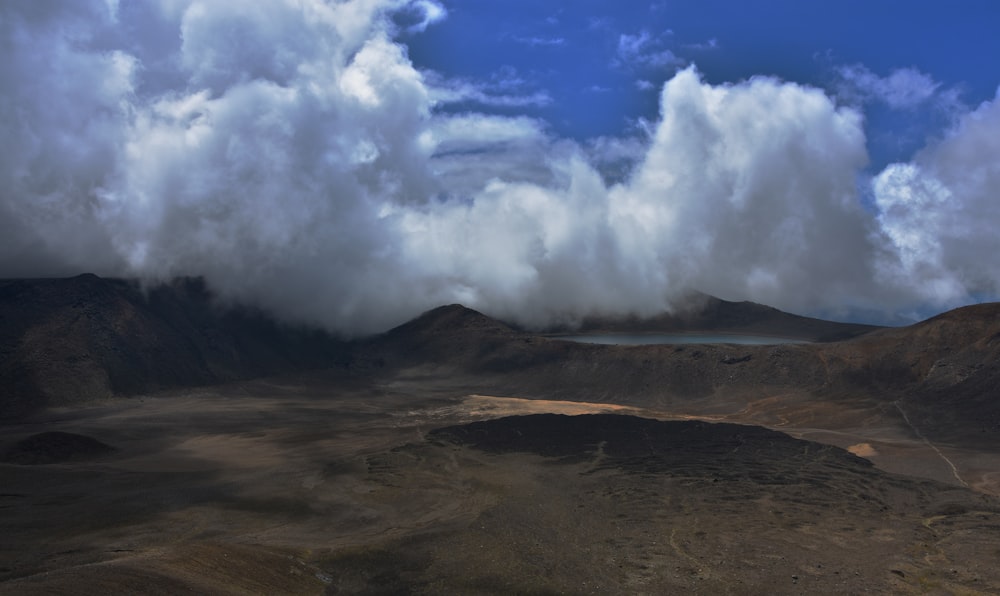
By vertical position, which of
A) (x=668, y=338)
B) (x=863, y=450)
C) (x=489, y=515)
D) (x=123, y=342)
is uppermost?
(x=668, y=338)

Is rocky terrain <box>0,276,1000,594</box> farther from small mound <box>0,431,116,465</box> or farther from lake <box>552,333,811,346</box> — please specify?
lake <box>552,333,811,346</box>

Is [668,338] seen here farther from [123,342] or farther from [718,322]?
[123,342]

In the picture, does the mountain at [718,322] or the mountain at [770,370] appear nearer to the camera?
the mountain at [770,370]

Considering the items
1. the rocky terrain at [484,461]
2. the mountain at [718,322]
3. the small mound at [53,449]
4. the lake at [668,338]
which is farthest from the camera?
the mountain at [718,322]

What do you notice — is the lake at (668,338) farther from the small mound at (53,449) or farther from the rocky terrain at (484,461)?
the small mound at (53,449)

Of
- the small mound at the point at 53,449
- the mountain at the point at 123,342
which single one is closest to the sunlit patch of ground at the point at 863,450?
the small mound at the point at 53,449

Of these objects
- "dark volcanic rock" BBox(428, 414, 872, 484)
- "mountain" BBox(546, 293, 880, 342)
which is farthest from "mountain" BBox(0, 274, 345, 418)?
"mountain" BBox(546, 293, 880, 342)

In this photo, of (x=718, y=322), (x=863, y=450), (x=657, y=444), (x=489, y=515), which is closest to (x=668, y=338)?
(x=718, y=322)
